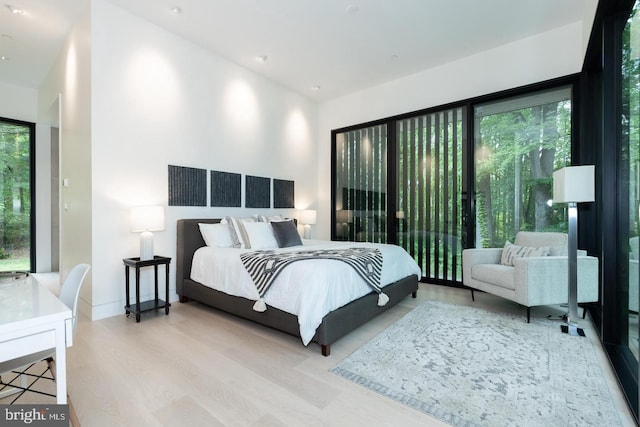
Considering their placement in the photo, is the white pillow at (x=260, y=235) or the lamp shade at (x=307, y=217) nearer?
the white pillow at (x=260, y=235)

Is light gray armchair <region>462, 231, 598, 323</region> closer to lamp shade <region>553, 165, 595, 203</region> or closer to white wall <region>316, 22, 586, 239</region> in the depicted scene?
lamp shade <region>553, 165, 595, 203</region>

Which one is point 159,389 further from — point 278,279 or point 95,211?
point 95,211

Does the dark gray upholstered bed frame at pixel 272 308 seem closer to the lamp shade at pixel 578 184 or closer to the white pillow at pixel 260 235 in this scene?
the white pillow at pixel 260 235

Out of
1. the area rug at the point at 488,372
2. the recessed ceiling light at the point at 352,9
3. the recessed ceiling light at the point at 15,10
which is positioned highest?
the recessed ceiling light at the point at 352,9

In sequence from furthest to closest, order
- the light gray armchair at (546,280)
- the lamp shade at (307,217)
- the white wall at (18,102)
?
the lamp shade at (307,217) < the white wall at (18,102) < the light gray armchair at (546,280)

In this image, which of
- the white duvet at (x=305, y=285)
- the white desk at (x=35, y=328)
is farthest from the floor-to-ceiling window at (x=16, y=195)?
the white desk at (x=35, y=328)

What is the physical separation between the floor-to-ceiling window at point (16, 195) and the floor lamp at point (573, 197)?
752 centimetres

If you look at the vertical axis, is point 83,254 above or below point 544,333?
above

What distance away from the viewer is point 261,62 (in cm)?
451

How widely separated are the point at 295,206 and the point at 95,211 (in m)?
3.11

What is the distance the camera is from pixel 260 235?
3.82m

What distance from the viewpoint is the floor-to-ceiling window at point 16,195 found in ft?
16.2

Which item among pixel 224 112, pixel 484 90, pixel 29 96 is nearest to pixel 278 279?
pixel 224 112

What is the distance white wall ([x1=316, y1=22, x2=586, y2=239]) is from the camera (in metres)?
3.67
